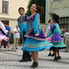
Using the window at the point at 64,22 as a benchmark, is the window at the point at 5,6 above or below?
above

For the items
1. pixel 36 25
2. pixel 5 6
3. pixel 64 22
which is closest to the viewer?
pixel 36 25

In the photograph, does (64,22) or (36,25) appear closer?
(36,25)

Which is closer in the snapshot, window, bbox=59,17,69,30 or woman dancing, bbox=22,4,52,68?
woman dancing, bbox=22,4,52,68

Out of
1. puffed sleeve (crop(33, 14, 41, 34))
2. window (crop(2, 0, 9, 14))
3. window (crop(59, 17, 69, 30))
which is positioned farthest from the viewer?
window (crop(2, 0, 9, 14))

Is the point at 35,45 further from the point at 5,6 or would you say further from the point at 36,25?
the point at 5,6

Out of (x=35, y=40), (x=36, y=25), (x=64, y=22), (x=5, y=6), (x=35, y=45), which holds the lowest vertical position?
(x=35, y=45)

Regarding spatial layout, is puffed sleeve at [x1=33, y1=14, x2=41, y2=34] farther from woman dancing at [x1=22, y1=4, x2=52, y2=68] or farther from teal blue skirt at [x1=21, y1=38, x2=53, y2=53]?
teal blue skirt at [x1=21, y1=38, x2=53, y2=53]

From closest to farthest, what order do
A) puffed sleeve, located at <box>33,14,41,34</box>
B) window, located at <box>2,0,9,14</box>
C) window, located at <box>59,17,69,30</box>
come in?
1. puffed sleeve, located at <box>33,14,41,34</box>
2. window, located at <box>59,17,69,30</box>
3. window, located at <box>2,0,9,14</box>

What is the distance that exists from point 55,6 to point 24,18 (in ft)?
50.1

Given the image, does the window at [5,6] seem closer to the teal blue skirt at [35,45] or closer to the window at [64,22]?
the window at [64,22]

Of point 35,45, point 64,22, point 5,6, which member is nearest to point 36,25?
point 35,45

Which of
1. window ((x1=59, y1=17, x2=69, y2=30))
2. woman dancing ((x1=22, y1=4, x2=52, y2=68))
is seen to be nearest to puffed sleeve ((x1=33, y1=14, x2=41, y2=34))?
woman dancing ((x1=22, y1=4, x2=52, y2=68))

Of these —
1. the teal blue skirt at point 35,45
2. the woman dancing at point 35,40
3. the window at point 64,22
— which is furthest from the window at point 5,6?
the teal blue skirt at point 35,45

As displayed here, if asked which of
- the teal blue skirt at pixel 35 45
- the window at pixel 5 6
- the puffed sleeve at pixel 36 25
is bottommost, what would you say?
the teal blue skirt at pixel 35 45
